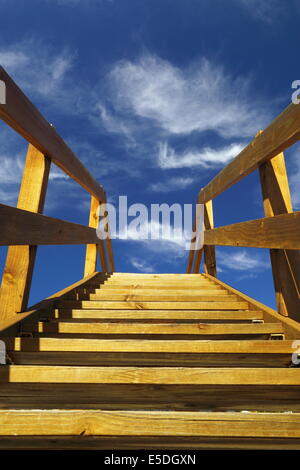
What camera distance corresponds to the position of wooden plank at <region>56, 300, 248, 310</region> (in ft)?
8.67

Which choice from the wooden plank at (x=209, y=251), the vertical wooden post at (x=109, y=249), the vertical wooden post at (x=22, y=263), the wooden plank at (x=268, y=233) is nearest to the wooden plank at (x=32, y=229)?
the vertical wooden post at (x=22, y=263)

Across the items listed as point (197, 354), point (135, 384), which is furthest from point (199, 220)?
point (135, 384)

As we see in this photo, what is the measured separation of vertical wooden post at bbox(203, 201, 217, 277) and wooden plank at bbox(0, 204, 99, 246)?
7.23ft

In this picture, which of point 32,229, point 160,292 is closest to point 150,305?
point 160,292

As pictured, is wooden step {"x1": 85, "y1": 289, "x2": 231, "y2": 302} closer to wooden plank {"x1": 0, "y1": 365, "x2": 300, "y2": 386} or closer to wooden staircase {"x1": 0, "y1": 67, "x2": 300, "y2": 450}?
wooden staircase {"x1": 0, "y1": 67, "x2": 300, "y2": 450}

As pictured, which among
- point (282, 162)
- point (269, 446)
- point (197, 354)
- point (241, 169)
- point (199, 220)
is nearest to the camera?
point (269, 446)

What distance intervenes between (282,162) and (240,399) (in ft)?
5.16

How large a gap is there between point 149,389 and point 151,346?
1.09ft

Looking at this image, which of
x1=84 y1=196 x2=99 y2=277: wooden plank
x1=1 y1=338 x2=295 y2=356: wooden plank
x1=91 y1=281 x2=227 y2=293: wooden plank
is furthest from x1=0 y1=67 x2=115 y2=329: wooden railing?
x1=84 y1=196 x2=99 y2=277: wooden plank

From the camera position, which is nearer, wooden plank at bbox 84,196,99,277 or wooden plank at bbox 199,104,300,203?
wooden plank at bbox 199,104,300,203

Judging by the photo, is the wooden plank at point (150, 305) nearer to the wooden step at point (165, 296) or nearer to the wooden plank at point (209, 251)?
the wooden step at point (165, 296)

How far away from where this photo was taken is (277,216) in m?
1.79

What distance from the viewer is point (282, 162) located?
2273 millimetres

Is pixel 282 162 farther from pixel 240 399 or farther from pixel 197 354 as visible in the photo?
pixel 240 399
